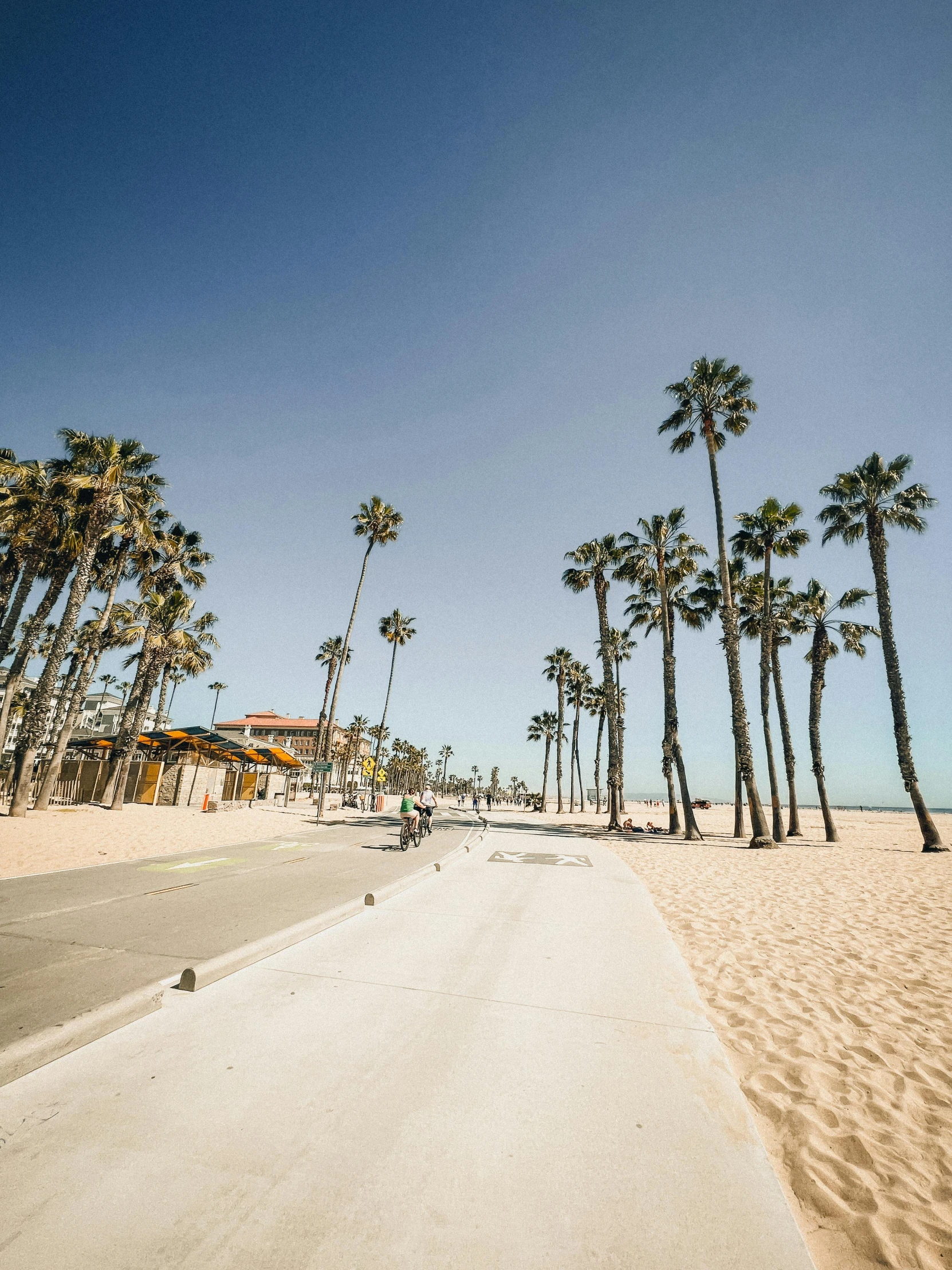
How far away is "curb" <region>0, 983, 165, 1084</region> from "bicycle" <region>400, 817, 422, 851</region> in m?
11.5

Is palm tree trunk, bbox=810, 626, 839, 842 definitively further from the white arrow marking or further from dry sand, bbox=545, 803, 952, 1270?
the white arrow marking

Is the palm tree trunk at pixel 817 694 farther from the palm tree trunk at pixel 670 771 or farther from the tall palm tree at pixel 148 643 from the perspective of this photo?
the tall palm tree at pixel 148 643

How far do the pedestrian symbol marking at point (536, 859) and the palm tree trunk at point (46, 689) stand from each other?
52.3 feet

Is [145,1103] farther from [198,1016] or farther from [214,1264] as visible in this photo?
[214,1264]

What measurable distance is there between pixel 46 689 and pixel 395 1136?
826 inches

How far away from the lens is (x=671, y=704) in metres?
26.0

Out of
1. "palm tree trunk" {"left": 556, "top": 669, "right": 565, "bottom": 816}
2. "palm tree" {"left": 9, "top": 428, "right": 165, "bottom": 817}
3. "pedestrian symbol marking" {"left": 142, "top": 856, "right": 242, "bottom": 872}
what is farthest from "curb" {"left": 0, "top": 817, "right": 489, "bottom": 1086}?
"palm tree trunk" {"left": 556, "top": 669, "right": 565, "bottom": 816}

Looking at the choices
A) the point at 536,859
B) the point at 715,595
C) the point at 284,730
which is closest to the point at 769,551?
the point at 715,595

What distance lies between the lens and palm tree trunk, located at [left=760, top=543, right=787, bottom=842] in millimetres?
24000

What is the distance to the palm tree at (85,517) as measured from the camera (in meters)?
17.7

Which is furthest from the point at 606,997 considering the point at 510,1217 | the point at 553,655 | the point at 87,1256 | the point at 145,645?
the point at 553,655

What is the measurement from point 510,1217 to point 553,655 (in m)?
53.8

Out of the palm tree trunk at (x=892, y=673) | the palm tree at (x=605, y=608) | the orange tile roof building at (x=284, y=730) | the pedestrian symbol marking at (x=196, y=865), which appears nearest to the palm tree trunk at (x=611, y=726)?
the palm tree at (x=605, y=608)

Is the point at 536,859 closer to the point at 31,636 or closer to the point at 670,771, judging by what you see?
the point at 670,771
